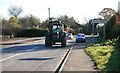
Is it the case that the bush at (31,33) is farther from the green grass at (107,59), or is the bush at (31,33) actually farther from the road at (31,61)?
the green grass at (107,59)

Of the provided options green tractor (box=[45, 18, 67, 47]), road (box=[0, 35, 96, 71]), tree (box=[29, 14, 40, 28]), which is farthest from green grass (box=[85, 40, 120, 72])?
tree (box=[29, 14, 40, 28])

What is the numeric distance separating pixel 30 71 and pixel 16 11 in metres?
141

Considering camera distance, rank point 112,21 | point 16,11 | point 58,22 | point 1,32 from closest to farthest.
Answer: point 58,22 → point 112,21 → point 1,32 → point 16,11

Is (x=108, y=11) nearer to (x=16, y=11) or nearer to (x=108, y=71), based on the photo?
(x=16, y=11)

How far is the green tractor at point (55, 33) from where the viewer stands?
43.8 meters

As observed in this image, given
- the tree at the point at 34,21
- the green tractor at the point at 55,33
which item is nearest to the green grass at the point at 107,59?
the green tractor at the point at 55,33

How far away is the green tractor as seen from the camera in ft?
144

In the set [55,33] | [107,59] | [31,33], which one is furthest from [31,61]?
[31,33]

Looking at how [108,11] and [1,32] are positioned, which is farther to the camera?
[108,11]

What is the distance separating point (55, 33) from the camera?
44.3 meters

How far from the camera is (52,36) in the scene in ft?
146

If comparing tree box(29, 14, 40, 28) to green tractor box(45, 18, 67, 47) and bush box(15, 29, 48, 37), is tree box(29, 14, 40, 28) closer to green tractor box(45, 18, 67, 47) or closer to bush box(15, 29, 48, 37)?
bush box(15, 29, 48, 37)

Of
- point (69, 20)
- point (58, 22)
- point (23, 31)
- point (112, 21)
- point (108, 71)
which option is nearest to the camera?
point (108, 71)

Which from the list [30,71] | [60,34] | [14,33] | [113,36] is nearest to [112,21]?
[113,36]
